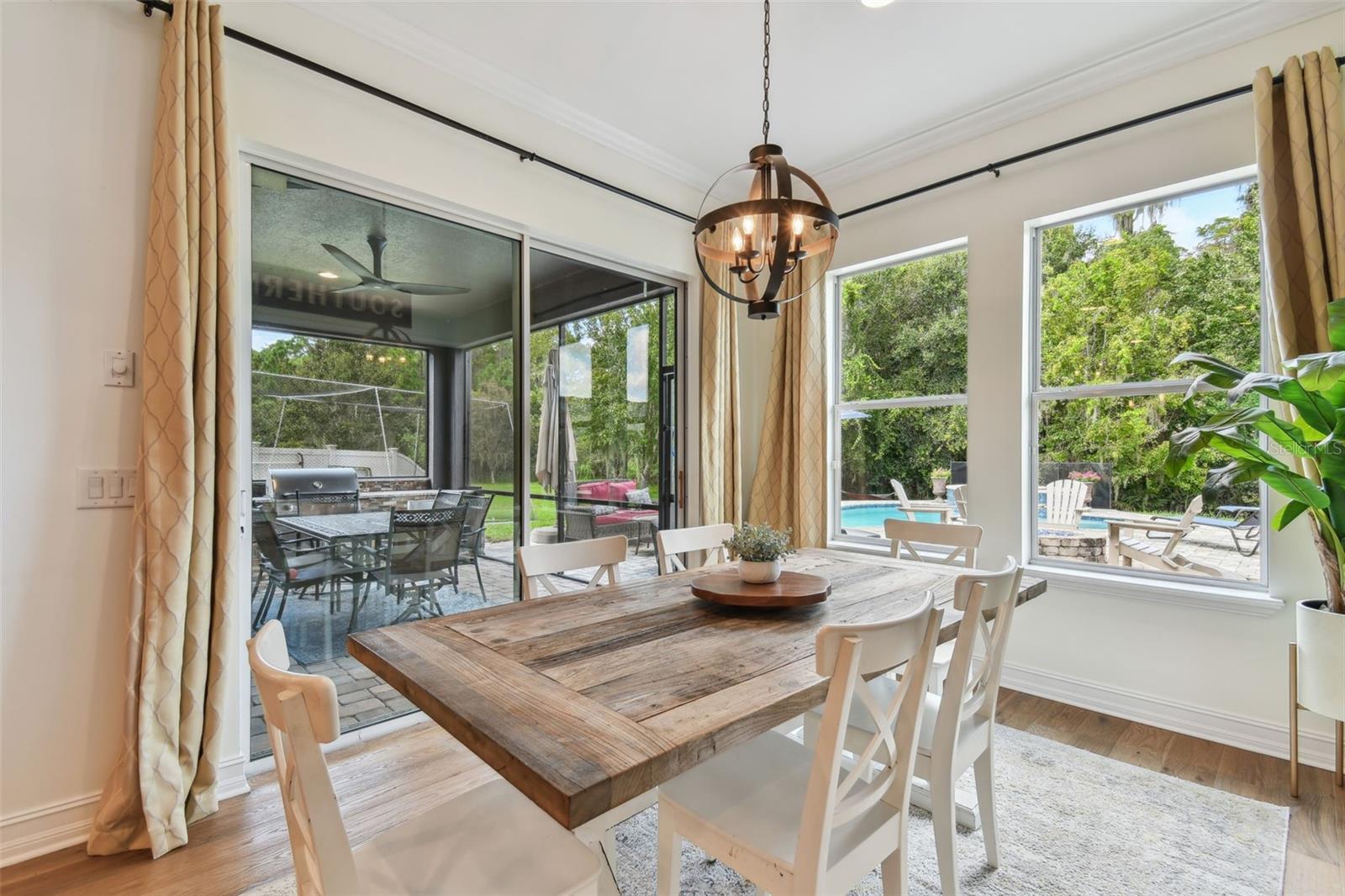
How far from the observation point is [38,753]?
1.82m

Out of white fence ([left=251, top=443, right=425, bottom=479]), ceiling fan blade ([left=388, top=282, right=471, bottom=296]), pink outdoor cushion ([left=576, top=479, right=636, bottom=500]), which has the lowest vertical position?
pink outdoor cushion ([left=576, top=479, right=636, bottom=500])

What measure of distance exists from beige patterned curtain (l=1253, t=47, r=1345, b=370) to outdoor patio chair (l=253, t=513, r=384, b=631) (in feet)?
12.3

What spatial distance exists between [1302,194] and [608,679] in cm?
299

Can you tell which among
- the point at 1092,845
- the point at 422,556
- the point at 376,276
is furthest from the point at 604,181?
the point at 1092,845

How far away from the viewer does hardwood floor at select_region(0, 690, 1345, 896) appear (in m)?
1.70

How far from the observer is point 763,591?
70.9 inches

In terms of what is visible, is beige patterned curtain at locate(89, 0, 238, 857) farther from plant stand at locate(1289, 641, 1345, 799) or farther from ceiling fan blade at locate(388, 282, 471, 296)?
plant stand at locate(1289, 641, 1345, 799)

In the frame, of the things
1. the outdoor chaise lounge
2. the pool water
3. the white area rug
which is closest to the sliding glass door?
the pool water

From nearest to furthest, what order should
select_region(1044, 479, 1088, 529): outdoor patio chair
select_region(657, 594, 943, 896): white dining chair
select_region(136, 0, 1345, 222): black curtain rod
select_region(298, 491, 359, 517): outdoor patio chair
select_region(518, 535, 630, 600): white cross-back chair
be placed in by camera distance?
select_region(657, 594, 943, 896): white dining chair
select_region(518, 535, 630, 600): white cross-back chair
select_region(136, 0, 1345, 222): black curtain rod
select_region(298, 491, 359, 517): outdoor patio chair
select_region(1044, 479, 1088, 529): outdoor patio chair

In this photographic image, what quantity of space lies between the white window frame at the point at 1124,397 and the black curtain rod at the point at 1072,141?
0.29 m

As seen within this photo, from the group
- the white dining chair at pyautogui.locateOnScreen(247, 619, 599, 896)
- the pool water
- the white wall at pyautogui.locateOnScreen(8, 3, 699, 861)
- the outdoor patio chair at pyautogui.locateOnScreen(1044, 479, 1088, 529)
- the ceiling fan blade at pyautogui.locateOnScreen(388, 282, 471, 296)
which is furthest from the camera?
the pool water

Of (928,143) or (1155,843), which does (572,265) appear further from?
(1155,843)

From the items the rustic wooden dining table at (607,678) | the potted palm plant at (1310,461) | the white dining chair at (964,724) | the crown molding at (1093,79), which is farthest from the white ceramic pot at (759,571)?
the crown molding at (1093,79)

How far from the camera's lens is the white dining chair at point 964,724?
1420mm
